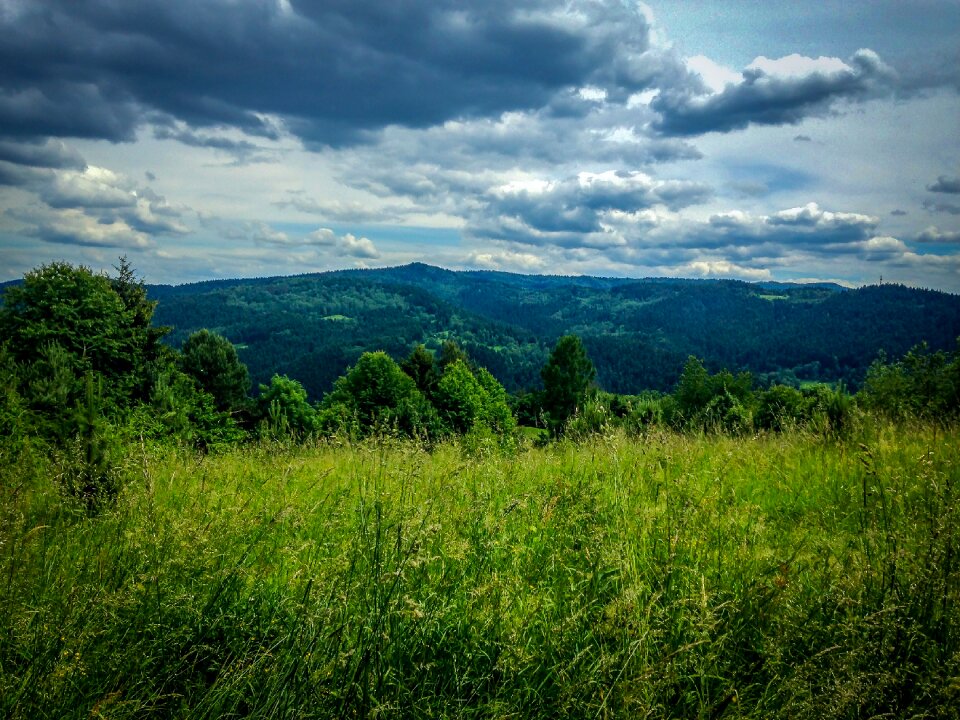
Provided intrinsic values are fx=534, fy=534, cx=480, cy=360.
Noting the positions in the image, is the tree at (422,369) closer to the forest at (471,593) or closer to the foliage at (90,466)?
the forest at (471,593)

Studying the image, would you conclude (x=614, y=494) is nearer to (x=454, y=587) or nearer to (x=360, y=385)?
(x=454, y=587)

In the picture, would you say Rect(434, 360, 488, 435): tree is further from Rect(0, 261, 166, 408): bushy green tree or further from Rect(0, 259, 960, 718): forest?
Rect(0, 259, 960, 718): forest

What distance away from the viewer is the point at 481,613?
287cm

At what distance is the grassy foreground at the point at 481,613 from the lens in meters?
2.41

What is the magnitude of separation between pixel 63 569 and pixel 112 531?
0.75m

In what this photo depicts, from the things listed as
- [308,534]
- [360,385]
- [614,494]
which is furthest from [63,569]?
[360,385]

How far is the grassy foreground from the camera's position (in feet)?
7.90

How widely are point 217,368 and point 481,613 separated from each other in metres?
59.6

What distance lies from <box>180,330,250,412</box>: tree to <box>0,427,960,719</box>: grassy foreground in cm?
5359

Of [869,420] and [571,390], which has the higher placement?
[869,420]

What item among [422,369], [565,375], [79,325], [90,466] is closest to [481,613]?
[90,466]

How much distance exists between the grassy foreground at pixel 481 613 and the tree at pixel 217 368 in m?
53.6

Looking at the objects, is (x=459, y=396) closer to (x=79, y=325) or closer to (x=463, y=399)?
(x=463, y=399)

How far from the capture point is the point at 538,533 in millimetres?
4152
